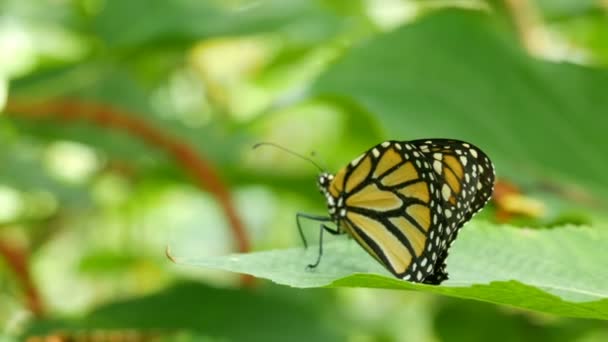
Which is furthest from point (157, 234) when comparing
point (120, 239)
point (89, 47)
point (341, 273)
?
point (341, 273)

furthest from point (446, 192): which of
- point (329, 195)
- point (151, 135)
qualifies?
point (151, 135)

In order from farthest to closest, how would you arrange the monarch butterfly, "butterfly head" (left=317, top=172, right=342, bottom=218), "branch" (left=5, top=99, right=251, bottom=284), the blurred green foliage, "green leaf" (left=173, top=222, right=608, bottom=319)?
"branch" (left=5, top=99, right=251, bottom=284)
the blurred green foliage
"butterfly head" (left=317, top=172, right=342, bottom=218)
the monarch butterfly
"green leaf" (left=173, top=222, right=608, bottom=319)

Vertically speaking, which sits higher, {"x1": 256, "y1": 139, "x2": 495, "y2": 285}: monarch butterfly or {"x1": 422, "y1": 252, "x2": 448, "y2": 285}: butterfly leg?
{"x1": 256, "y1": 139, "x2": 495, "y2": 285}: monarch butterfly

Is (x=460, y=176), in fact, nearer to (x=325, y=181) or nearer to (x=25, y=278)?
(x=325, y=181)

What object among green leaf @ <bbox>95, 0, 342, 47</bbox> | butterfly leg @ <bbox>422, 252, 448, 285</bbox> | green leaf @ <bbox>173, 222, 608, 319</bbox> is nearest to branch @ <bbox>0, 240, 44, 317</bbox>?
green leaf @ <bbox>95, 0, 342, 47</bbox>

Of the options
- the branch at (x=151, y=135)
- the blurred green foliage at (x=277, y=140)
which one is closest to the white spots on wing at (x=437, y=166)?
the blurred green foliage at (x=277, y=140)

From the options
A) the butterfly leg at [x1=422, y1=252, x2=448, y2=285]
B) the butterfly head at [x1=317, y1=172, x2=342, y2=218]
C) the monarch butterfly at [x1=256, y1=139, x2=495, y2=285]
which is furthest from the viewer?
the butterfly head at [x1=317, y1=172, x2=342, y2=218]

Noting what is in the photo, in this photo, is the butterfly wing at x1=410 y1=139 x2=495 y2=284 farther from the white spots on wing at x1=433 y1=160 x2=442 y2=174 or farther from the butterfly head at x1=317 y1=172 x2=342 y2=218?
the butterfly head at x1=317 y1=172 x2=342 y2=218
